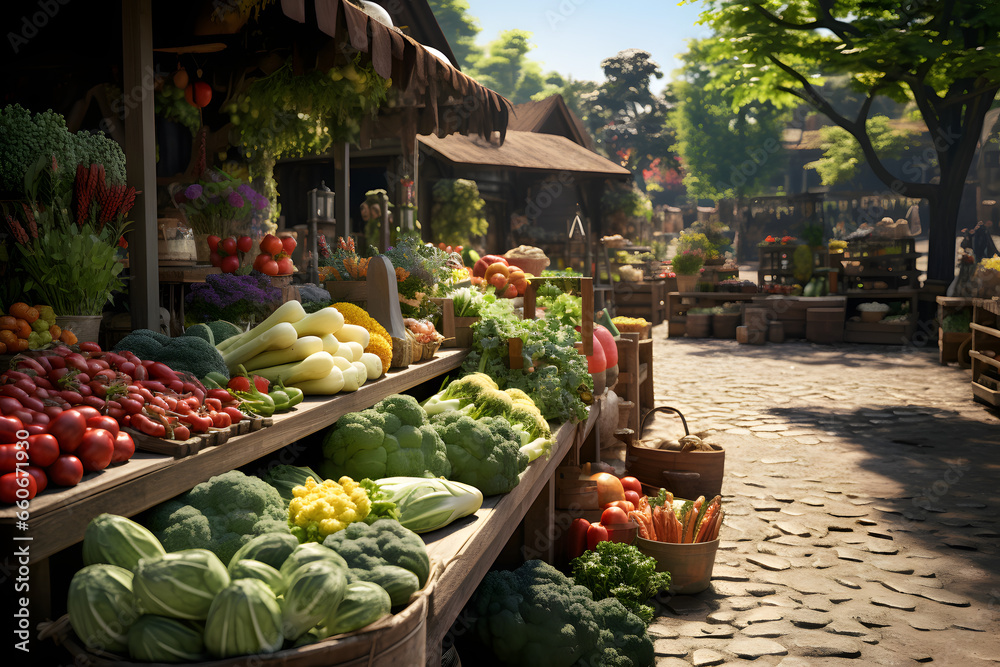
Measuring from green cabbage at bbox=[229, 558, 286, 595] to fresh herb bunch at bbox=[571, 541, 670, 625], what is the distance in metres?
2.43

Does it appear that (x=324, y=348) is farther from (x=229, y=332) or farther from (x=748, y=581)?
(x=748, y=581)

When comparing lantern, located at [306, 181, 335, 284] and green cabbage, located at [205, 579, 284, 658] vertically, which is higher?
lantern, located at [306, 181, 335, 284]

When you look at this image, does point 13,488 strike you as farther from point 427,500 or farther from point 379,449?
point 379,449

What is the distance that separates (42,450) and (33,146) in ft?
5.40

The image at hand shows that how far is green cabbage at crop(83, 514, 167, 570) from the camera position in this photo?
1.79 m

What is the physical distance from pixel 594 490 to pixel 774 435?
4.16m

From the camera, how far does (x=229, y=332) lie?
355 centimetres

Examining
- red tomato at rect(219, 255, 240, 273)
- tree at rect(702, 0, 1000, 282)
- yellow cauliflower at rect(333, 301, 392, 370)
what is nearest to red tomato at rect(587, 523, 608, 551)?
yellow cauliflower at rect(333, 301, 392, 370)

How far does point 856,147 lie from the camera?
1292 inches

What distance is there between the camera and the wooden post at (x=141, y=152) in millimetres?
3443

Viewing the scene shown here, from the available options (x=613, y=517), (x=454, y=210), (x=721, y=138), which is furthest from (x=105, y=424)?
(x=721, y=138)

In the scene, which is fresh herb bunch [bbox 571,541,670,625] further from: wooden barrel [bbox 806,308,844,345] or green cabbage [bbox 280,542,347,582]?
wooden barrel [bbox 806,308,844,345]

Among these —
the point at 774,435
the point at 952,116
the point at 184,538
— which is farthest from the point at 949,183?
the point at 184,538

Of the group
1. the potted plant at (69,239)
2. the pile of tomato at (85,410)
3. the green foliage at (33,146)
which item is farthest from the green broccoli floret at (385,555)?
the green foliage at (33,146)
